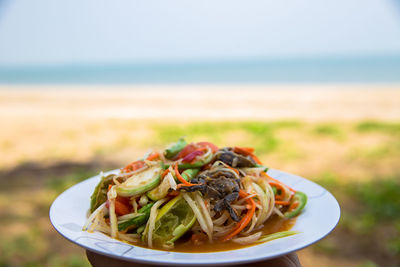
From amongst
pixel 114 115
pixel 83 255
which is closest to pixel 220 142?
pixel 83 255

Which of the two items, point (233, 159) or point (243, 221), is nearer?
point (243, 221)

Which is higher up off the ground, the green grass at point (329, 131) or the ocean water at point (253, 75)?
the green grass at point (329, 131)

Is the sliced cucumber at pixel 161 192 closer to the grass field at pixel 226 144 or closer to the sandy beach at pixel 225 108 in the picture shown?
the grass field at pixel 226 144

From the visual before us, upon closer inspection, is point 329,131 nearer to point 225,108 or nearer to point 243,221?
point 225,108

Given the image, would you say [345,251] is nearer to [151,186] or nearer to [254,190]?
[254,190]

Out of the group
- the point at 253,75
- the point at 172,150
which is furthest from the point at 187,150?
the point at 253,75

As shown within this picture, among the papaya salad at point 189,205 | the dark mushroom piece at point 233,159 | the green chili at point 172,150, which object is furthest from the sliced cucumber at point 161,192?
the dark mushroom piece at point 233,159

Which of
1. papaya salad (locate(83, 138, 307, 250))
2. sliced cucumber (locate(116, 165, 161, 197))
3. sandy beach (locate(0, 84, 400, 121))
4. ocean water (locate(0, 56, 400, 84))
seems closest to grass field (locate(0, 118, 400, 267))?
sandy beach (locate(0, 84, 400, 121))
